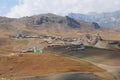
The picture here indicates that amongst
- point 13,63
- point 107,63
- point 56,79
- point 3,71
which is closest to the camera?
point 56,79

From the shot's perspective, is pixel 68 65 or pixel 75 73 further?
pixel 68 65

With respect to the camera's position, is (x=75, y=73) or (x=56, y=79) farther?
(x=75, y=73)

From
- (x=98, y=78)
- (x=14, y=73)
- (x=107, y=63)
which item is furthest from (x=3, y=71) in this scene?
(x=107, y=63)

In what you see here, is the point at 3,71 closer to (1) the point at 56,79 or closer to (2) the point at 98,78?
(1) the point at 56,79

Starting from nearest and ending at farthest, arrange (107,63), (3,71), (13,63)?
(3,71) → (13,63) → (107,63)

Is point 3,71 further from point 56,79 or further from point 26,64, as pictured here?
point 56,79

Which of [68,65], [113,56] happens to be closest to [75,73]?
[68,65]

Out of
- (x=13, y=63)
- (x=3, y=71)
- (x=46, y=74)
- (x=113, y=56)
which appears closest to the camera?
(x=46, y=74)

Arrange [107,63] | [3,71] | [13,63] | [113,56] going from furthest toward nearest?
[113,56] → [107,63] → [13,63] → [3,71]
